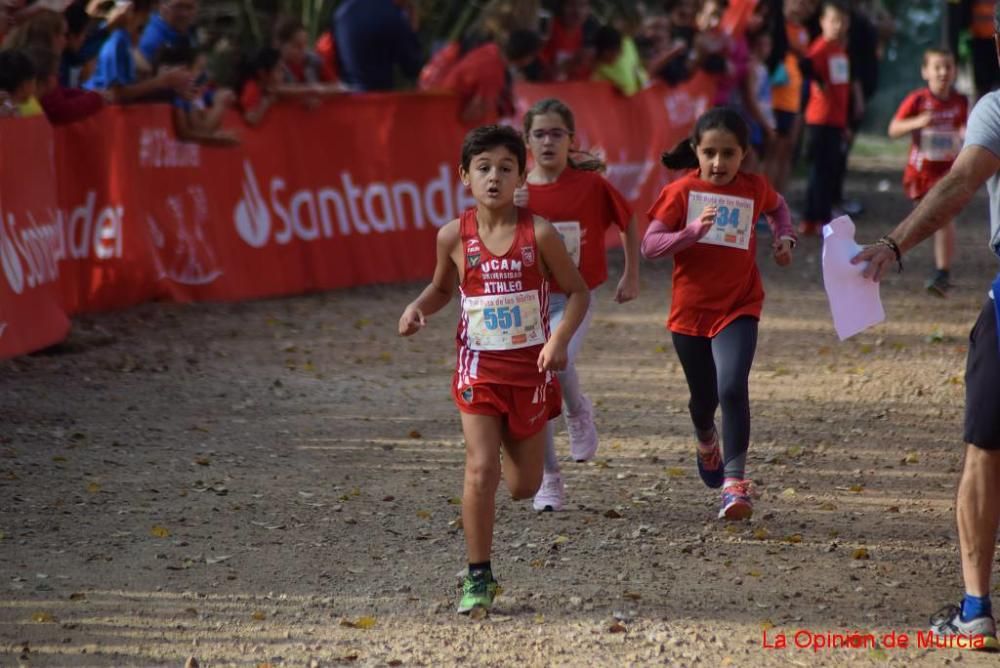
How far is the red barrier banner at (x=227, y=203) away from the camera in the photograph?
10250 millimetres

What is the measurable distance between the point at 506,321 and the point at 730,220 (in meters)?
1.50

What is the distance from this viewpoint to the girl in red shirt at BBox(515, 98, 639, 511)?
7.10 metres

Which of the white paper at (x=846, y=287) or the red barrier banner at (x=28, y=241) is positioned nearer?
the white paper at (x=846, y=287)

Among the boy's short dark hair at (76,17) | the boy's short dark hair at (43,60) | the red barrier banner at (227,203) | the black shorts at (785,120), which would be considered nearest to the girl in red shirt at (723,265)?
the red barrier banner at (227,203)

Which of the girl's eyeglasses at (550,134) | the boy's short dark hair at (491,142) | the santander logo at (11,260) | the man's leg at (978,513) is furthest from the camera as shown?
the santander logo at (11,260)

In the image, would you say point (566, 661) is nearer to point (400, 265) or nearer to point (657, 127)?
point (400, 265)

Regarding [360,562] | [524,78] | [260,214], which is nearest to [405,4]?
[524,78]

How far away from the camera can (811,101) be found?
16641 millimetres

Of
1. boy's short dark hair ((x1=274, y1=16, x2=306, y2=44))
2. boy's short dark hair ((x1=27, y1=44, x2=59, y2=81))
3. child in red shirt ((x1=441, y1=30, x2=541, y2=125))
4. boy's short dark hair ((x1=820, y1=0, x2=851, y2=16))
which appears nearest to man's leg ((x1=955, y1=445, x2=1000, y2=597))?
boy's short dark hair ((x1=27, y1=44, x2=59, y2=81))

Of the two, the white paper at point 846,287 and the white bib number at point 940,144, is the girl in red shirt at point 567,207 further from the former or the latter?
the white bib number at point 940,144

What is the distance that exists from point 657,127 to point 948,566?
1115 centimetres

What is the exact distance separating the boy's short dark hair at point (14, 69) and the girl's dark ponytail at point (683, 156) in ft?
15.4

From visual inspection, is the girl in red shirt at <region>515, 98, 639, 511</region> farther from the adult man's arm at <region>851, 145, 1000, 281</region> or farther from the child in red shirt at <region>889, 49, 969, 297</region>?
the child in red shirt at <region>889, 49, 969, 297</region>

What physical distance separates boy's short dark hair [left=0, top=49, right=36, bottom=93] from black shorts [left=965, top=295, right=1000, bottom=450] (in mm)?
6713
